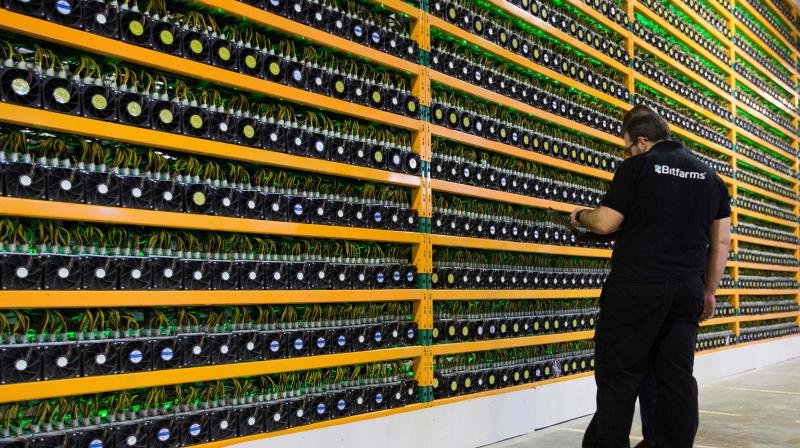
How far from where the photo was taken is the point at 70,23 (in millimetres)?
2670

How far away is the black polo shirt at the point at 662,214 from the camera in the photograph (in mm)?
3055

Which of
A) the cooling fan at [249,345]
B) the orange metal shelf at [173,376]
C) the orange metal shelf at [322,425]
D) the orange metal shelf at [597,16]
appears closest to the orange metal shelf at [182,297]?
the cooling fan at [249,345]

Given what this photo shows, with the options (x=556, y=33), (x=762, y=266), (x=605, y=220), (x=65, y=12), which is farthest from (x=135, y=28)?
(x=762, y=266)

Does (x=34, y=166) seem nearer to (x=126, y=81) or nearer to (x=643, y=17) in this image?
(x=126, y=81)

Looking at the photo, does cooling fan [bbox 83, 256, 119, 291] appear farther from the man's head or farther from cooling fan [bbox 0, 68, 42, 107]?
the man's head

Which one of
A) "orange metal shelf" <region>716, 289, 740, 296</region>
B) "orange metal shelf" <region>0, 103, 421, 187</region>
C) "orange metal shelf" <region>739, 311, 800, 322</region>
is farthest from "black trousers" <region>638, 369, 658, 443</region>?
"orange metal shelf" <region>739, 311, 800, 322</region>

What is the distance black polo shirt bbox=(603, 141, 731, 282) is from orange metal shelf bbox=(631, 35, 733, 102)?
392 cm

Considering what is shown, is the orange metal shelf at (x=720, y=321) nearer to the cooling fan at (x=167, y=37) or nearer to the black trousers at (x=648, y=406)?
the black trousers at (x=648, y=406)

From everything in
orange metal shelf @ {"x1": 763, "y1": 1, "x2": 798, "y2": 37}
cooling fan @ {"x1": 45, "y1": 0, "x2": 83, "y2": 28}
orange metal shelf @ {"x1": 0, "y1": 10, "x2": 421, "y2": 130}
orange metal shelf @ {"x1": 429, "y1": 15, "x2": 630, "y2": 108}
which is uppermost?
orange metal shelf @ {"x1": 763, "y1": 1, "x2": 798, "y2": 37}

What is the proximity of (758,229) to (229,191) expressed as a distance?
7572 millimetres

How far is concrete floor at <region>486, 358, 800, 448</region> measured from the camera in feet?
14.7

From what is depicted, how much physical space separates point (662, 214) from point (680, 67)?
5.00 metres

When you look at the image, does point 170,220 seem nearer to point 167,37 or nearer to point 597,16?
point 167,37

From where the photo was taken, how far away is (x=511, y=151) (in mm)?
5055
